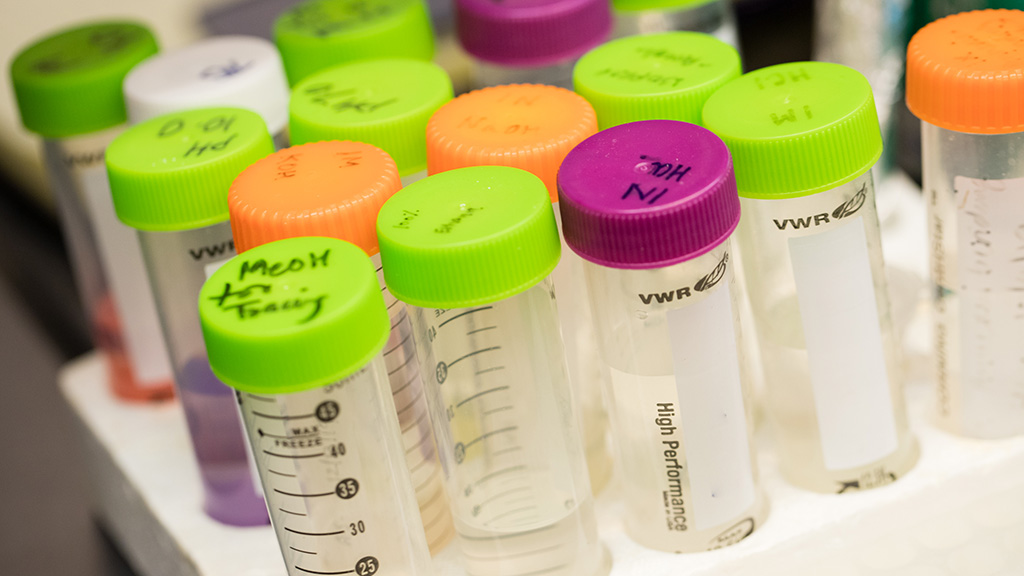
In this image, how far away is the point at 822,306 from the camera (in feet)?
1.74

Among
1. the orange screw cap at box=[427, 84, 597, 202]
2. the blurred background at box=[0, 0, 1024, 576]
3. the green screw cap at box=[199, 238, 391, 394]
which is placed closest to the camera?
the green screw cap at box=[199, 238, 391, 394]

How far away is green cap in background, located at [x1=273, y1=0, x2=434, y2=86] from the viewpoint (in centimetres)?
71

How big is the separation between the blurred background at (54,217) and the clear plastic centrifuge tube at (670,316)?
0.95 ft

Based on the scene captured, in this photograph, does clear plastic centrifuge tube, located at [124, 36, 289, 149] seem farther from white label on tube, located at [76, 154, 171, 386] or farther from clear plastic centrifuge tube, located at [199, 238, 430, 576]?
clear plastic centrifuge tube, located at [199, 238, 430, 576]

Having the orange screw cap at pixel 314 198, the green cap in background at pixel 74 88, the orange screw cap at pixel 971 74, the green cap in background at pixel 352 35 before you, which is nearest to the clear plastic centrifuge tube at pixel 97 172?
the green cap in background at pixel 74 88

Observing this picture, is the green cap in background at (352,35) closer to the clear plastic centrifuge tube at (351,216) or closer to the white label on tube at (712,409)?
the clear plastic centrifuge tube at (351,216)

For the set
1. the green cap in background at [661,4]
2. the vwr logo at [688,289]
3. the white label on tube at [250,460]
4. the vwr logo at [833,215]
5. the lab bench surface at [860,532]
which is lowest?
the lab bench surface at [860,532]

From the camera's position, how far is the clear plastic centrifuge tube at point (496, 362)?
1.52 feet

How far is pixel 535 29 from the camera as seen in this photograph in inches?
26.6

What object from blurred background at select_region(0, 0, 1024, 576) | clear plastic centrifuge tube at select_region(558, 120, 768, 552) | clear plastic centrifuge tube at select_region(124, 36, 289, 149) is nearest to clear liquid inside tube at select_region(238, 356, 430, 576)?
clear plastic centrifuge tube at select_region(558, 120, 768, 552)

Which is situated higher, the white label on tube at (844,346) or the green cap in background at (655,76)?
the green cap in background at (655,76)

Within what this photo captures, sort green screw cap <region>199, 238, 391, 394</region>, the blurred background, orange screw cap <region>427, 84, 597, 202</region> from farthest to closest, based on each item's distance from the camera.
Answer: the blurred background → orange screw cap <region>427, 84, 597, 202</region> → green screw cap <region>199, 238, 391, 394</region>

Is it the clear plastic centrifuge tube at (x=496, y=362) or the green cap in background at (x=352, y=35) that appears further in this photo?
the green cap in background at (x=352, y=35)

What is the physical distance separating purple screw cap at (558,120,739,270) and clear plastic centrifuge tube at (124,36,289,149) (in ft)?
0.78
